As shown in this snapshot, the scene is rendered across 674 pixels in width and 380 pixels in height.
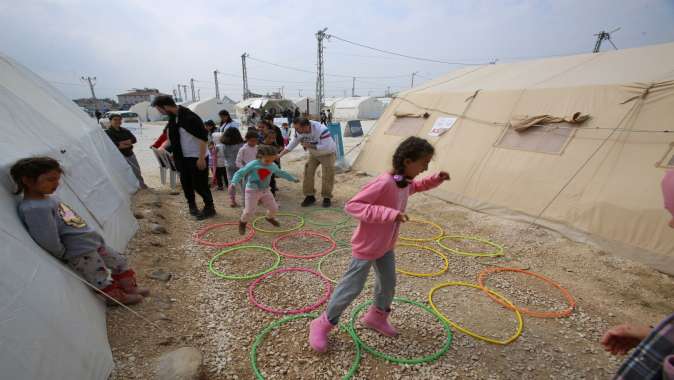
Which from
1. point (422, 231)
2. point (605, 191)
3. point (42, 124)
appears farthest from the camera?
point (422, 231)

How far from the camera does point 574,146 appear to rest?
569cm

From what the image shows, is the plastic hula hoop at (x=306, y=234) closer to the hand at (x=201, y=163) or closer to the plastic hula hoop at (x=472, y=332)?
the plastic hula hoop at (x=472, y=332)

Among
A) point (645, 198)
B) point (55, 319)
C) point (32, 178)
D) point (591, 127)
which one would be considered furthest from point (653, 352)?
point (591, 127)

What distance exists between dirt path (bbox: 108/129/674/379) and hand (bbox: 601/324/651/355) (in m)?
1.23

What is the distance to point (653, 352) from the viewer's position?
52.9 inches

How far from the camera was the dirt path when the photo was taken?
2607 mm

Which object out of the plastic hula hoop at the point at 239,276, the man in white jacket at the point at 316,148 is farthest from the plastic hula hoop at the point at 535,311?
the man in white jacket at the point at 316,148

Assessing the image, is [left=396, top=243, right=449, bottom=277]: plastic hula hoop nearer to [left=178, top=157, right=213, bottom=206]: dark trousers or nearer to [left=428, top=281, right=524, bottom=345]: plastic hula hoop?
[left=428, top=281, right=524, bottom=345]: plastic hula hoop

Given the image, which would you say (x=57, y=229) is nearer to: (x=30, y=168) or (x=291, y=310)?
(x=30, y=168)

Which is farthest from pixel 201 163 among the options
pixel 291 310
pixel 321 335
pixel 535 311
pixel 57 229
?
pixel 535 311

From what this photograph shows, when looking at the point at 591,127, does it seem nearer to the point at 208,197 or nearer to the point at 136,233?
the point at 208,197

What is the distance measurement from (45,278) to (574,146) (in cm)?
757

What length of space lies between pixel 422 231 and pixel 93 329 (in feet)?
15.5

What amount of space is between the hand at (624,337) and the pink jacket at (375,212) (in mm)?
1332
